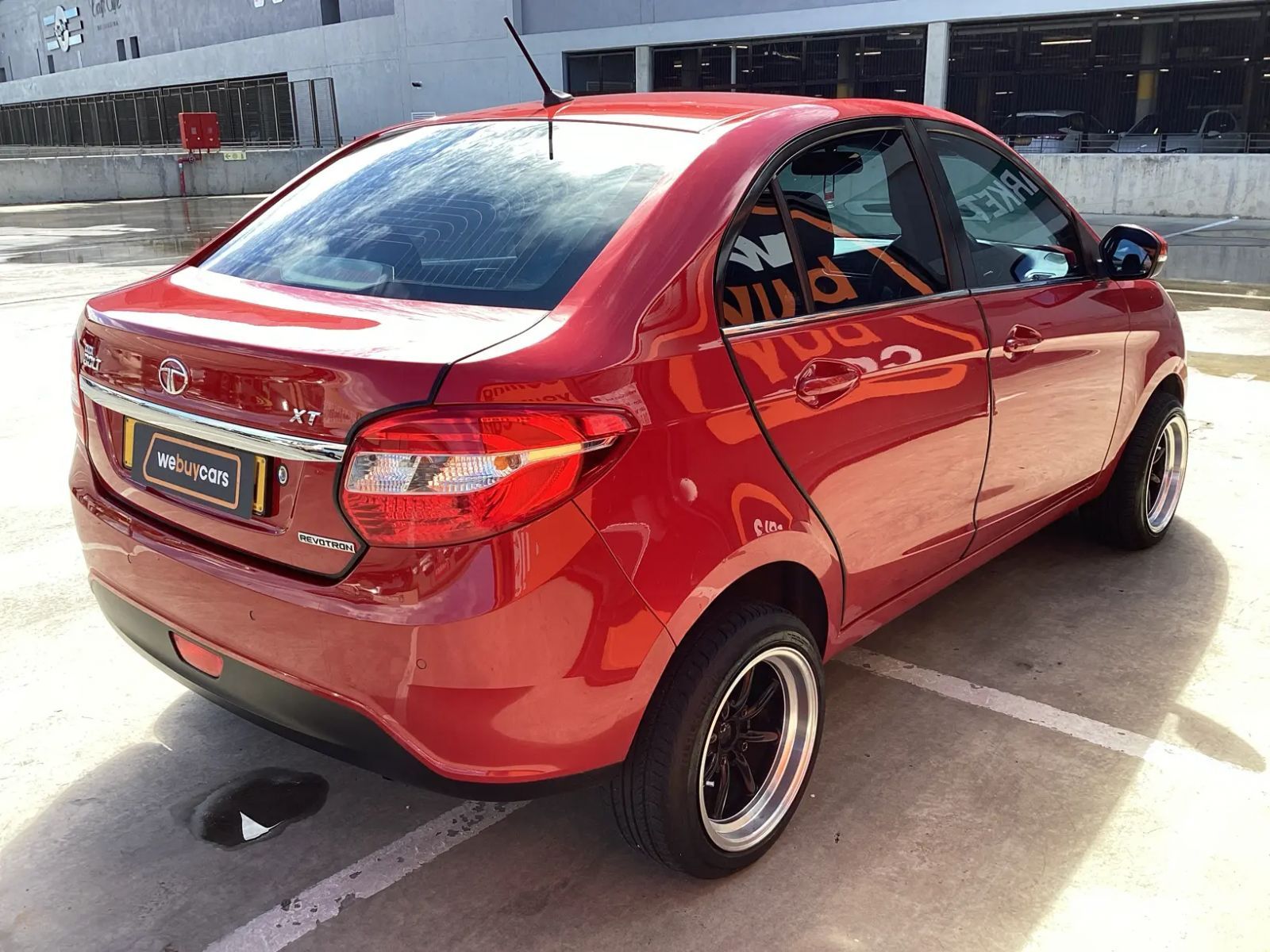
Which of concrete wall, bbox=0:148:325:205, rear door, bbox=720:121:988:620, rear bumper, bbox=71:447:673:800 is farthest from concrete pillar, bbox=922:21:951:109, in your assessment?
rear bumper, bbox=71:447:673:800

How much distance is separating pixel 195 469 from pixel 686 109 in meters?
1.47

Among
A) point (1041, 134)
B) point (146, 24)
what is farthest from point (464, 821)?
point (146, 24)

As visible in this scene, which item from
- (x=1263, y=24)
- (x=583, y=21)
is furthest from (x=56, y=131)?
(x=1263, y=24)

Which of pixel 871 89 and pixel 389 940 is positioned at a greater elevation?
pixel 871 89

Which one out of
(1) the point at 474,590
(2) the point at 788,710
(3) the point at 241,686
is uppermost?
(1) the point at 474,590

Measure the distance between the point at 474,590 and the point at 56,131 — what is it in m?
48.5

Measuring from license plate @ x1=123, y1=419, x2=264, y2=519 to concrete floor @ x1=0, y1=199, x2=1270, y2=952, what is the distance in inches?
36.6

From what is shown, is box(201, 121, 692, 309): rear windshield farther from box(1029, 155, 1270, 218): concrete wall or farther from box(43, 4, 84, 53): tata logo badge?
box(43, 4, 84, 53): tata logo badge

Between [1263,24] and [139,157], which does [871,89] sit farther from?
[139,157]

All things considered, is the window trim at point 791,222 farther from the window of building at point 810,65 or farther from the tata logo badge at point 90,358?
the window of building at point 810,65

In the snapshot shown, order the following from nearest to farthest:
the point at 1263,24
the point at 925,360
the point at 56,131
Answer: the point at 925,360, the point at 1263,24, the point at 56,131

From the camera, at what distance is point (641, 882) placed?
2514mm

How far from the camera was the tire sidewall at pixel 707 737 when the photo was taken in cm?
225

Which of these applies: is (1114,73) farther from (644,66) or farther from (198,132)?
(198,132)
